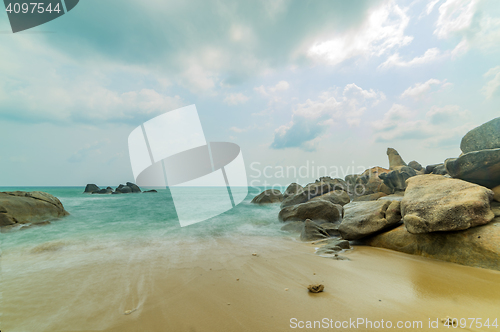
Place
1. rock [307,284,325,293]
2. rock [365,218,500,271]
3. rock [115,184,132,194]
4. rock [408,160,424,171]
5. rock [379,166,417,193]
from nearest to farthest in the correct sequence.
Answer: rock [307,284,325,293] < rock [365,218,500,271] < rock [379,166,417,193] < rock [408,160,424,171] < rock [115,184,132,194]

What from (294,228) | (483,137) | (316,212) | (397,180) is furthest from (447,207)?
(397,180)

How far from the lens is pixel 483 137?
228 inches

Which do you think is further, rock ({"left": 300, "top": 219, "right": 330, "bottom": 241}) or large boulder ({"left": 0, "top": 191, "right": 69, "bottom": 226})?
large boulder ({"left": 0, "top": 191, "right": 69, "bottom": 226})

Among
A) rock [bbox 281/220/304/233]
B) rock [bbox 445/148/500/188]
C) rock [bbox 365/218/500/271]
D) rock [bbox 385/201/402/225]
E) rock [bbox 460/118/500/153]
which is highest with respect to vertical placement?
rock [bbox 460/118/500/153]

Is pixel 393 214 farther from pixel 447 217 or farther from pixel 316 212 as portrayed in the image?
pixel 316 212

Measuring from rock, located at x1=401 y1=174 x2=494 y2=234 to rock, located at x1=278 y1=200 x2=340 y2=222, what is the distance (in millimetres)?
4697

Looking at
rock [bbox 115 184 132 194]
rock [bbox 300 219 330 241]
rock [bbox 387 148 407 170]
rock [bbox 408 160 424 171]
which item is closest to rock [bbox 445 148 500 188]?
rock [bbox 300 219 330 241]

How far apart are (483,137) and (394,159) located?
69.3 feet

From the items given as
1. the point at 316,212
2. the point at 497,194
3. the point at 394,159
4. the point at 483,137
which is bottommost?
the point at 316,212

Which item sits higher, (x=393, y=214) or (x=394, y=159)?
(x=394, y=159)

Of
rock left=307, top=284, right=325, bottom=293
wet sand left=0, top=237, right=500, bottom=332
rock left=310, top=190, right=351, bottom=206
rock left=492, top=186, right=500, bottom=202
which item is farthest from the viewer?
rock left=310, top=190, right=351, bottom=206

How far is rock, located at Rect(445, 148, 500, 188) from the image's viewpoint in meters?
4.86

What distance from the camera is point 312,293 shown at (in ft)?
9.46

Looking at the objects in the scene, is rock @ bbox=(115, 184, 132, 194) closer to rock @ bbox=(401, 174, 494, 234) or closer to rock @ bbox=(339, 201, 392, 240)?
rock @ bbox=(339, 201, 392, 240)
